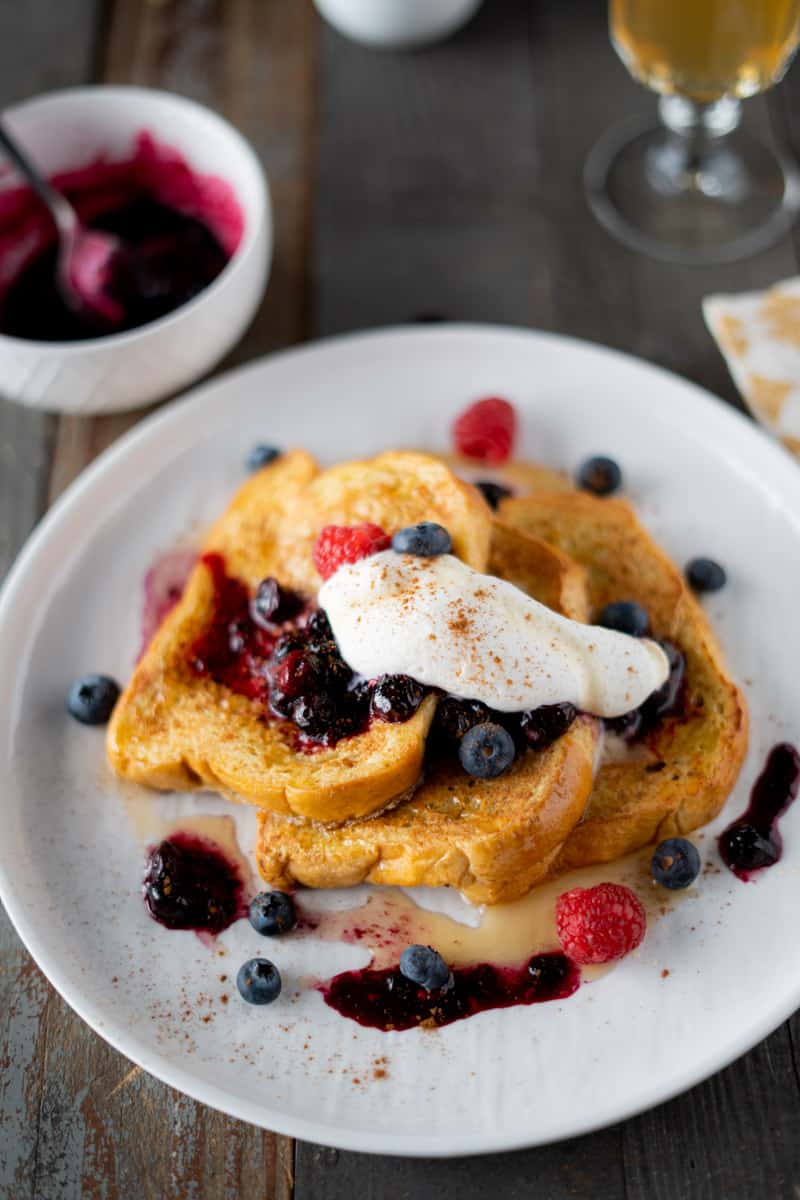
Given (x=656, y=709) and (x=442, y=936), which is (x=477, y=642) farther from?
(x=442, y=936)

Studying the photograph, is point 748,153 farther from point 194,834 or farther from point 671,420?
point 194,834

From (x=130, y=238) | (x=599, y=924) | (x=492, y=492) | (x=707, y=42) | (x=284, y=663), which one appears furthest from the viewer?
(x=130, y=238)

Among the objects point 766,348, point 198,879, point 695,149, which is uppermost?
point 695,149

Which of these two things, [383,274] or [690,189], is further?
[690,189]

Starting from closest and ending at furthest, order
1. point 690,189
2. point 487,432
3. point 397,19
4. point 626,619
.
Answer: point 626,619 → point 487,432 → point 690,189 → point 397,19

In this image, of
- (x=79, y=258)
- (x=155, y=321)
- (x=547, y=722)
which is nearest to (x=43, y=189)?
(x=79, y=258)

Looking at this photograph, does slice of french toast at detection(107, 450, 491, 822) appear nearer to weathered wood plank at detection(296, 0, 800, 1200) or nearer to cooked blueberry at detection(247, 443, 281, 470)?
cooked blueberry at detection(247, 443, 281, 470)

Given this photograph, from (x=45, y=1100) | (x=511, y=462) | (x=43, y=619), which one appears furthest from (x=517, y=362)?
(x=45, y=1100)

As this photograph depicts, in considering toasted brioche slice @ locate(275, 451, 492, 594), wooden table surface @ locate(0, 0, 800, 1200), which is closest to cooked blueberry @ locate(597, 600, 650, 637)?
toasted brioche slice @ locate(275, 451, 492, 594)
